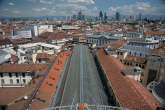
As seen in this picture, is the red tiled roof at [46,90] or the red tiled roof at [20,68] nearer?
the red tiled roof at [46,90]

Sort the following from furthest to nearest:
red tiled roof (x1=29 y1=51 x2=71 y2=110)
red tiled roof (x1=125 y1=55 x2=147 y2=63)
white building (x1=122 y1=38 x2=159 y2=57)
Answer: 1. white building (x1=122 y1=38 x2=159 y2=57)
2. red tiled roof (x1=125 y1=55 x2=147 y2=63)
3. red tiled roof (x1=29 y1=51 x2=71 y2=110)

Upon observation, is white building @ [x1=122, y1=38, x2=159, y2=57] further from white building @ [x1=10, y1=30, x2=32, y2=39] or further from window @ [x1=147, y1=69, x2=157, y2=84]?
white building @ [x1=10, y1=30, x2=32, y2=39]

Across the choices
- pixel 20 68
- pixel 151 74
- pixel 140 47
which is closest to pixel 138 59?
pixel 151 74

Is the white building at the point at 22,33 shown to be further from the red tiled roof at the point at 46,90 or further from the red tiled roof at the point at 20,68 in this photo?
the red tiled roof at the point at 46,90

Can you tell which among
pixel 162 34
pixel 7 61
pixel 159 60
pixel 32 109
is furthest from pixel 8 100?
pixel 162 34

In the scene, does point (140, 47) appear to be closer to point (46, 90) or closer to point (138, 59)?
point (138, 59)

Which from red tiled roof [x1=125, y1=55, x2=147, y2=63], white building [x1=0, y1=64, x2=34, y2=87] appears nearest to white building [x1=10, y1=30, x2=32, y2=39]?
white building [x1=0, y1=64, x2=34, y2=87]

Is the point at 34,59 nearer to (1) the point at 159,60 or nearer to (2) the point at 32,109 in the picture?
(2) the point at 32,109

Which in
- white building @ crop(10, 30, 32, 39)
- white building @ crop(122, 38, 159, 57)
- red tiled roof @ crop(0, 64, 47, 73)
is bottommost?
red tiled roof @ crop(0, 64, 47, 73)

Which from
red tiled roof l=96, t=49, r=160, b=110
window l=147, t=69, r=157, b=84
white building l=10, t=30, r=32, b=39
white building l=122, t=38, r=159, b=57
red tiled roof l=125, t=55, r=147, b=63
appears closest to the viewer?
red tiled roof l=96, t=49, r=160, b=110

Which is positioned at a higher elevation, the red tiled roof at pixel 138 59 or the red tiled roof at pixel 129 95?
the red tiled roof at pixel 138 59

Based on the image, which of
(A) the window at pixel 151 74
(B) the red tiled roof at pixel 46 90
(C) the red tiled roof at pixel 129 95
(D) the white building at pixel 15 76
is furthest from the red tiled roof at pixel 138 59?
(D) the white building at pixel 15 76
